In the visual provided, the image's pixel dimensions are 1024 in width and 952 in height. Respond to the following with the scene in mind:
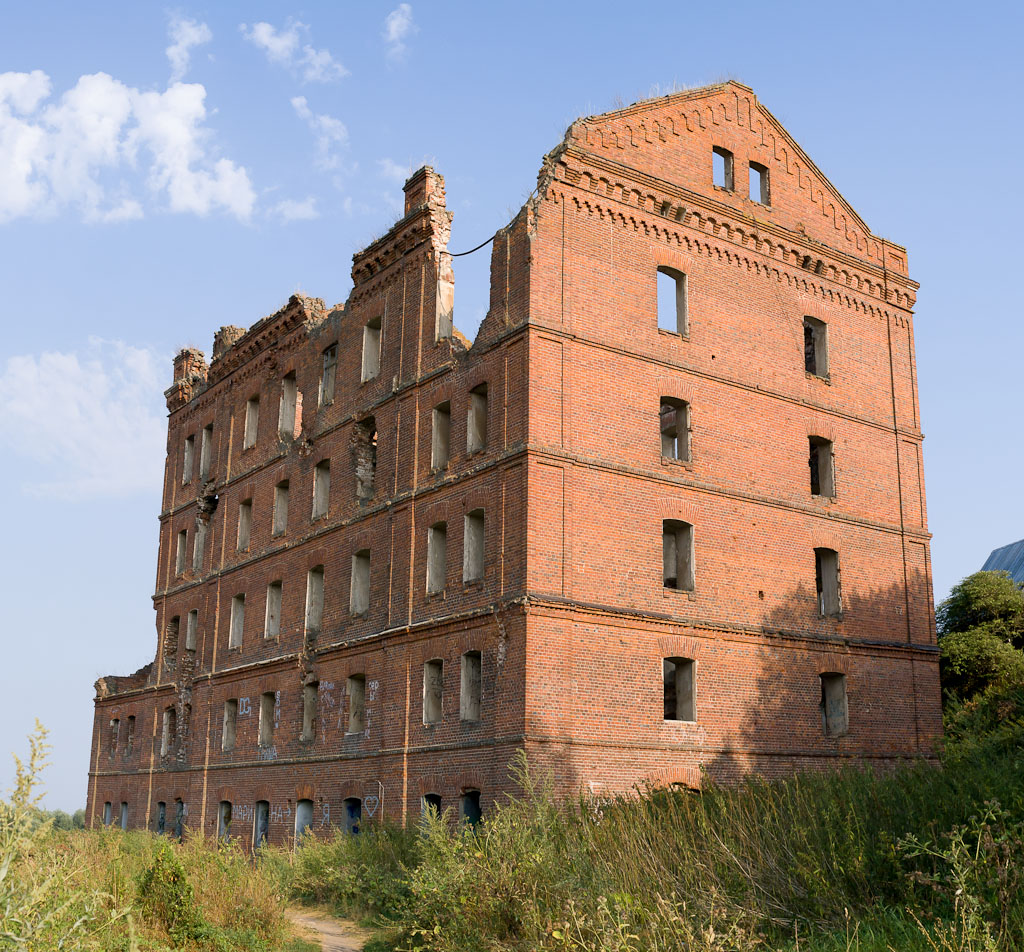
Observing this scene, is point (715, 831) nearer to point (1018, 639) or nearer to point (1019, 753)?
point (1019, 753)

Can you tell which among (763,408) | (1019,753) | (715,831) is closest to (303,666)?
(763,408)

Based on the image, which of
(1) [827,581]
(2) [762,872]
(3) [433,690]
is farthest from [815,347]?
(2) [762,872]

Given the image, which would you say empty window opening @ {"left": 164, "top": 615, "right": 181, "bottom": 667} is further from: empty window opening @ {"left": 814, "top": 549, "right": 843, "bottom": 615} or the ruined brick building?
empty window opening @ {"left": 814, "top": 549, "right": 843, "bottom": 615}

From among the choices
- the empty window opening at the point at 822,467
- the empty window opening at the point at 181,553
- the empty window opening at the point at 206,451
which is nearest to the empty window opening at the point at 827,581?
the empty window opening at the point at 822,467

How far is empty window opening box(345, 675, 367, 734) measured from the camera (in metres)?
23.8

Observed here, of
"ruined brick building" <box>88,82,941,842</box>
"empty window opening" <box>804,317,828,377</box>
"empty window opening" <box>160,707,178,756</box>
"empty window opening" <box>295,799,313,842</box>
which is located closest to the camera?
"ruined brick building" <box>88,82,941,842</box>

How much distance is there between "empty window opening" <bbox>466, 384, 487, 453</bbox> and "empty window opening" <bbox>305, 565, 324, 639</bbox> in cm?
630

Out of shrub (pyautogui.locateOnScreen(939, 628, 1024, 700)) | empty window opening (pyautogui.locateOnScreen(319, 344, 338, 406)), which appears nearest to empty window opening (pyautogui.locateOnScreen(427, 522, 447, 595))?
empty window opening (pyautogui.locateOnScreen(319, 344, 338, 406))

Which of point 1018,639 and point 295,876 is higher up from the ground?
point 1018,639

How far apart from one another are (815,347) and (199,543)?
18178 millimetres

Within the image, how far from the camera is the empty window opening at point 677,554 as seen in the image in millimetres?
21984

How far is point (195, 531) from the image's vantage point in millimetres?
33250

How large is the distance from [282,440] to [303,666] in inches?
243

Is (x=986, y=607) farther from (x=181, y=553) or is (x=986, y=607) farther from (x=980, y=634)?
(x=181, y=553)
